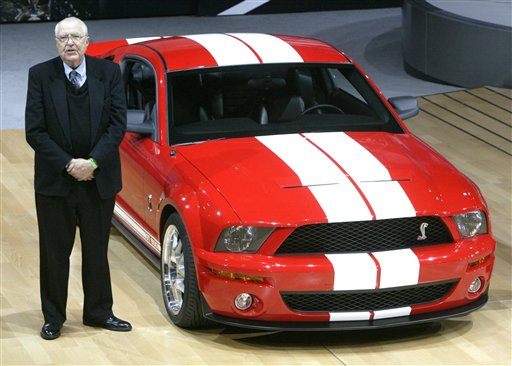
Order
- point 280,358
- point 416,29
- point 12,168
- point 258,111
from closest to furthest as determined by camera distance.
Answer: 1. point 280,358
2. point 258,111
3. point 12,168
4. point 416,29

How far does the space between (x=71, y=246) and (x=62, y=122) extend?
0.68m

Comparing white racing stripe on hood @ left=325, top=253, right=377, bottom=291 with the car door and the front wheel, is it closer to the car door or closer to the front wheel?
the front wheel

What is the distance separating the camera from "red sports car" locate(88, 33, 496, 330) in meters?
5.98

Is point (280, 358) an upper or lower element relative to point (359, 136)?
lower

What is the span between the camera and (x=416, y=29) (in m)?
12.8

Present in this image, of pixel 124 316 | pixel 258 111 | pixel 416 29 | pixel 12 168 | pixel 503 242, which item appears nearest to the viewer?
pixel 124 316

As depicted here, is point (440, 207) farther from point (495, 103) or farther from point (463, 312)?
point (495, 103)

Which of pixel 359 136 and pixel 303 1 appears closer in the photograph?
pixel 359 136

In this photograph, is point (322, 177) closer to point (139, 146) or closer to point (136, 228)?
point (139, 146)

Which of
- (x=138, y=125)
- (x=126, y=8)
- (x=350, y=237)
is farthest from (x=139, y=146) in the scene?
(x=126, y=8)

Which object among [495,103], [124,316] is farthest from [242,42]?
[495,103]

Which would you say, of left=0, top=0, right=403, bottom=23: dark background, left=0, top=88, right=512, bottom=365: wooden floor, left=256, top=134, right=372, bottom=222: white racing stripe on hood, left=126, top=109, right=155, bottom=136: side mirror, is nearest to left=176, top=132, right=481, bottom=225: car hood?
left=256, top=134, right=372, bottom=222: white racing stripe on hood

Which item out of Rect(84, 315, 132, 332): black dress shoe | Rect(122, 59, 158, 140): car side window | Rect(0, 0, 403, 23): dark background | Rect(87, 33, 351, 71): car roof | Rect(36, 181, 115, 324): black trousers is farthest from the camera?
Rect(0, 0, 403, 23): dark background

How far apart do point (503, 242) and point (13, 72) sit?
22.1 ft
